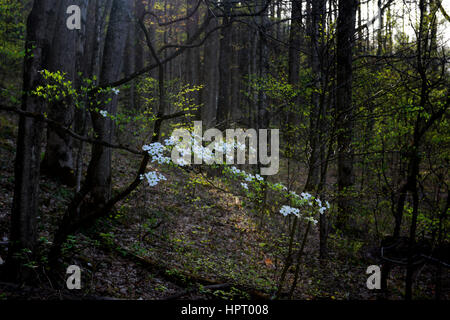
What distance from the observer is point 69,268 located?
427cm

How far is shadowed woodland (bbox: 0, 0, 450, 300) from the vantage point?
3.85m

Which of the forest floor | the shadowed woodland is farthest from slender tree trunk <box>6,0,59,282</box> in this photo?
the forest floor

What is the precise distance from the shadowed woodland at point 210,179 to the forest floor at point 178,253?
0.04 m

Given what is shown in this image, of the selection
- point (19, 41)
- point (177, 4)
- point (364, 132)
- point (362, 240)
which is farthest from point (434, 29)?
point (177, 4)

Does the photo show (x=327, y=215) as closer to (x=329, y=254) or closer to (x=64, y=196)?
(x=329, y=254)

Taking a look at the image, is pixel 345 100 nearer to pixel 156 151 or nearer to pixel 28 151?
pixel 156 151

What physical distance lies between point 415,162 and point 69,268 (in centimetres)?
591

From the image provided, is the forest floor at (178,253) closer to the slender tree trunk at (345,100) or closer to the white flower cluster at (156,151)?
the slender tree trunk at (345,100)

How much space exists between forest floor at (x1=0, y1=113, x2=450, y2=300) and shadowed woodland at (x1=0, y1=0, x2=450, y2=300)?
0.12 ft

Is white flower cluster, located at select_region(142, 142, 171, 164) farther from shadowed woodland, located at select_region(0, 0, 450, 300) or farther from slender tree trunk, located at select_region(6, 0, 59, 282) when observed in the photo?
slender tree trunk, located at select_region(6, 0, 59, 282)

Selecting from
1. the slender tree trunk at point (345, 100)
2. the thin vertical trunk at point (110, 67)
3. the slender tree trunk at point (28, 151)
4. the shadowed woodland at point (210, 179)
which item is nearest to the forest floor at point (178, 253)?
the shadowed woodland at point (210, 179)

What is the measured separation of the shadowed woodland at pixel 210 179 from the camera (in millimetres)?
3854

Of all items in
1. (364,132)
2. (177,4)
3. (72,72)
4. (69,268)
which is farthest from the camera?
(177,4)

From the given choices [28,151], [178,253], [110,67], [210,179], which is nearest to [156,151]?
[28,151]
